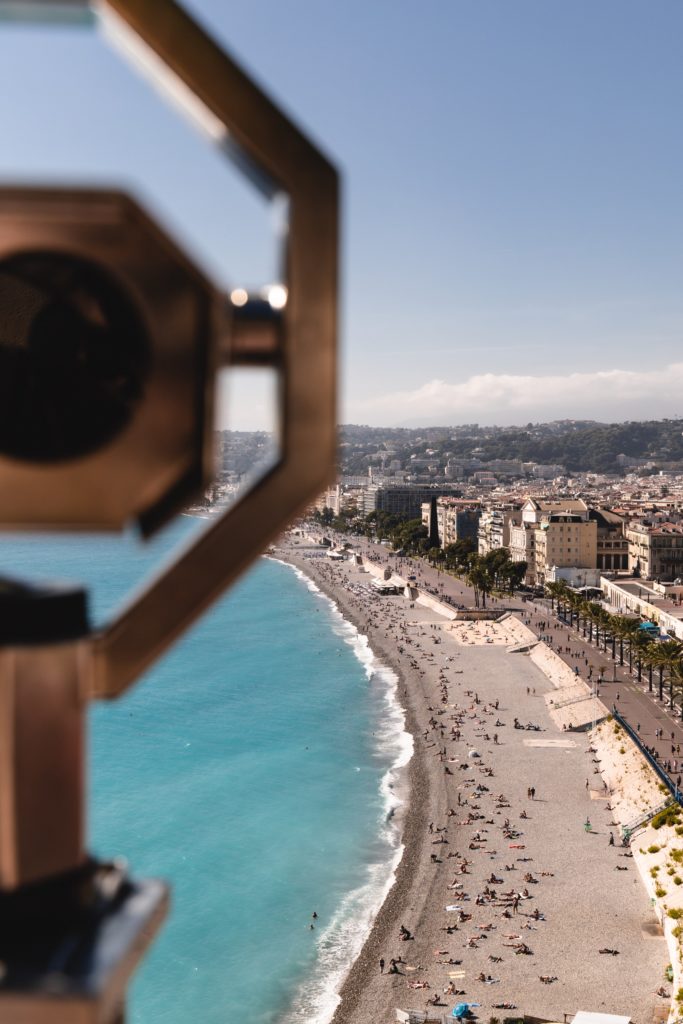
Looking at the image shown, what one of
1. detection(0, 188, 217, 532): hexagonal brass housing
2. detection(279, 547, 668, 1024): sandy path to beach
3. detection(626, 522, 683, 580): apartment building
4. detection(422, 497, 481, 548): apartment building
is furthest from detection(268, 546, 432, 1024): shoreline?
detection(422, 497, 481, 548): apartment building

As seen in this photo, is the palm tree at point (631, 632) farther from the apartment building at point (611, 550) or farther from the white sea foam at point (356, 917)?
the apartment building at point (611, 550)

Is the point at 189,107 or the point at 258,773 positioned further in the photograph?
the point at 258,773

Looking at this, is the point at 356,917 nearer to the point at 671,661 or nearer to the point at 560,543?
the point at 671,661

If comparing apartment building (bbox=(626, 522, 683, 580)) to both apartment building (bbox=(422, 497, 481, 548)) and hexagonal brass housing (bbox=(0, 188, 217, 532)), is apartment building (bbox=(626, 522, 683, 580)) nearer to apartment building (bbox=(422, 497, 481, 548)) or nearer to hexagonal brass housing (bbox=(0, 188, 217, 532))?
apartment building (bbox=(422, 497, 481, 548))

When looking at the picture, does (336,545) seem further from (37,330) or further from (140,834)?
(37,330)

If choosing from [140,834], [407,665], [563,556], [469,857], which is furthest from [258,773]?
[563,556]

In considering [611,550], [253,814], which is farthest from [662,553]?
[253,814]
